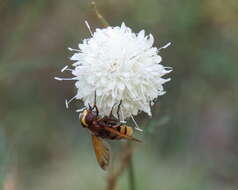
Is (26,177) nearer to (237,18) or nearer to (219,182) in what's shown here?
(219,182)

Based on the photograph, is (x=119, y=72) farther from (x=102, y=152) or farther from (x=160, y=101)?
(x=160, y=101)

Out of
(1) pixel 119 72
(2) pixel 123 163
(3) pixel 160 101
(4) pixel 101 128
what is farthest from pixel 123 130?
(3) pixel 160 101

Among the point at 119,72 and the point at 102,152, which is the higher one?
the point at 119,72

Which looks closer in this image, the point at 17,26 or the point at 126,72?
the point at 126,72

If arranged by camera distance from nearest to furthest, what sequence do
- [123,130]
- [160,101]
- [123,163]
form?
1. [123,130]
2. [123,163]
3. [160,101]

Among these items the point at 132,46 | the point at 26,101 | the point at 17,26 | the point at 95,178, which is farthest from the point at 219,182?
the point at 132,46

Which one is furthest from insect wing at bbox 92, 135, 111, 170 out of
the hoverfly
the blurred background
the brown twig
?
the blurred background
